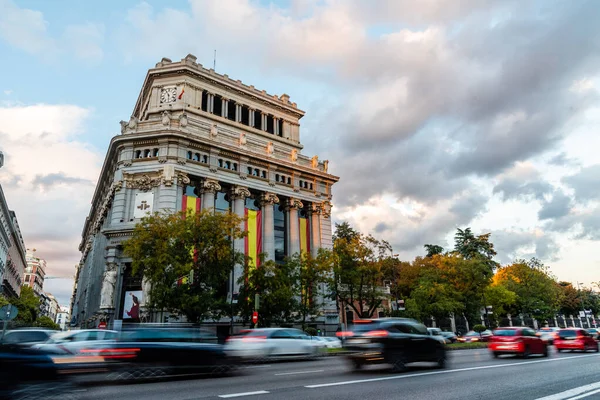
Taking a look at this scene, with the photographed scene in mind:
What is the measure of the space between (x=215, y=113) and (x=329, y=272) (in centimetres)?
2466

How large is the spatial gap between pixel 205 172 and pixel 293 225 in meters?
12.0

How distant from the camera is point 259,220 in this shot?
4538 centimetres

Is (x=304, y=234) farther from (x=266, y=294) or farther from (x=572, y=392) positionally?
(x=572, y=392)

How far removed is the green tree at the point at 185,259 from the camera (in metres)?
28.1

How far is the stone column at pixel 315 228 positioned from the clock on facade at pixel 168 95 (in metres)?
20.7

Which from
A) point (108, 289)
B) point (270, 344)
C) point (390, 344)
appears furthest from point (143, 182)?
point (390, 344)

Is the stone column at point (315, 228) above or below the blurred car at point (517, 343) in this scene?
above

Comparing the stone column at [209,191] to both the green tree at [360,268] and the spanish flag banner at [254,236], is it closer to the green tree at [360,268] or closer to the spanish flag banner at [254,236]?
the spanish flag banner at [254,236]

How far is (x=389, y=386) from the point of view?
385 inches

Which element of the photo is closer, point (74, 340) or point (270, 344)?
point (74, 340)

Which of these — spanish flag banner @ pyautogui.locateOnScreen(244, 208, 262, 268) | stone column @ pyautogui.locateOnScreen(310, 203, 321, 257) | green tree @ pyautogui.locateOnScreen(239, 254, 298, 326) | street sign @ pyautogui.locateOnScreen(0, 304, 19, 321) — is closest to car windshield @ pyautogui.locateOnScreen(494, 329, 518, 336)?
green tree @ pyautogui.locateOnScreen(239, 254, 298, 326)

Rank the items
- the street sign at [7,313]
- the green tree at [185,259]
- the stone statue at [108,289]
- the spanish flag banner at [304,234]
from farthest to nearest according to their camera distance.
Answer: the spanish flag banner at [304,234], the stone statue at [108,289], the green tree at [185,259], the street sign at [7,313]

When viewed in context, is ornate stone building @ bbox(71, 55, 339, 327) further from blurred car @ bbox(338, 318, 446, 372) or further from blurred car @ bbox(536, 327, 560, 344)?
blurred car @ bbox(338, 318, 446, 372)

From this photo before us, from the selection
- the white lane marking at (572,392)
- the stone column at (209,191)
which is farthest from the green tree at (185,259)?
the white lane marking at (572,392)
